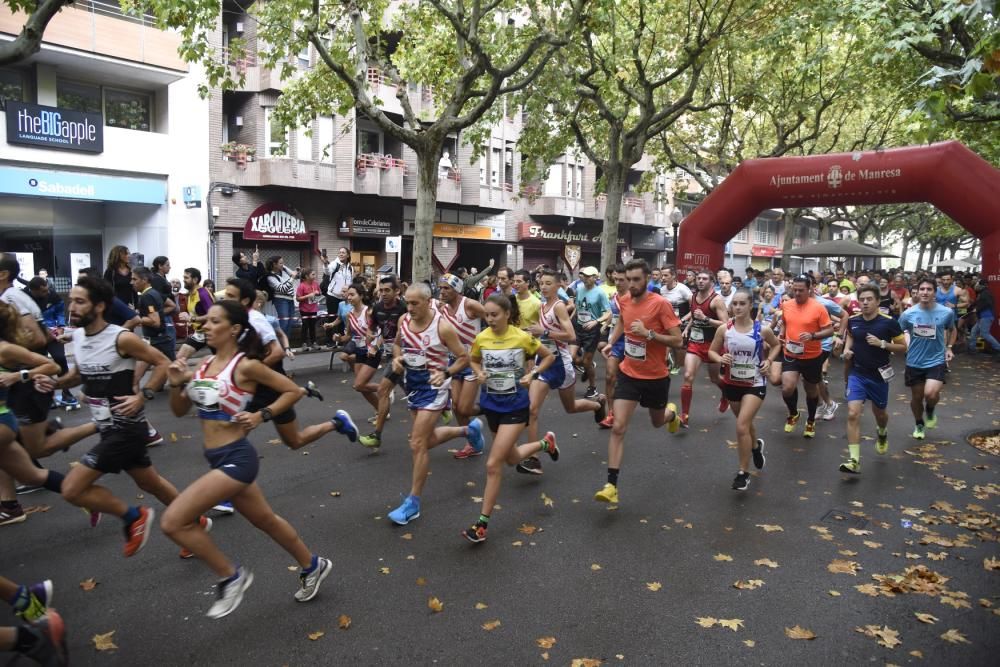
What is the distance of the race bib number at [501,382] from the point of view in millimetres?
5629

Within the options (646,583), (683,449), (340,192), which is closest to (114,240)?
(340,192)

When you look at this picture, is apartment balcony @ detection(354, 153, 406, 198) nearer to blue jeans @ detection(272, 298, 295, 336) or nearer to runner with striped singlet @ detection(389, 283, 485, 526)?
blue jeans @ detection(272, 298, 295, 336)

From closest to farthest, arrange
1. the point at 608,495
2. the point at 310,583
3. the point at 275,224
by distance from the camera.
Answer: the point at 310,583 < the point at 608,495 < the point at 275,224

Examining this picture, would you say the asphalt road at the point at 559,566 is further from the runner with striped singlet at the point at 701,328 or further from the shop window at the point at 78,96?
the shop window at the point at 78,96

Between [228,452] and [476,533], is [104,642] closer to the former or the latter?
[228,452]

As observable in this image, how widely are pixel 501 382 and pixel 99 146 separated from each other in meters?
17.3

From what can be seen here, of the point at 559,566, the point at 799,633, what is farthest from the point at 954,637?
the point at 559,566

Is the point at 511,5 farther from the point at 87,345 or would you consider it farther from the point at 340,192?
the point at 87,345

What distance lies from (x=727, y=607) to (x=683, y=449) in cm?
396

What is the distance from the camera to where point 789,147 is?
2314cm

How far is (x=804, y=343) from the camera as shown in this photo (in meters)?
8.62

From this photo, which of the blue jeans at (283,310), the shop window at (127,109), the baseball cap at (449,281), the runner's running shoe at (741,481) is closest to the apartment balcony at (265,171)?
the shop window at (127,109)

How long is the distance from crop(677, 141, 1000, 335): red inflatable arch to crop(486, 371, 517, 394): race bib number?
11.8 m

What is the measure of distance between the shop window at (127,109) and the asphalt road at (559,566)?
589 inches
